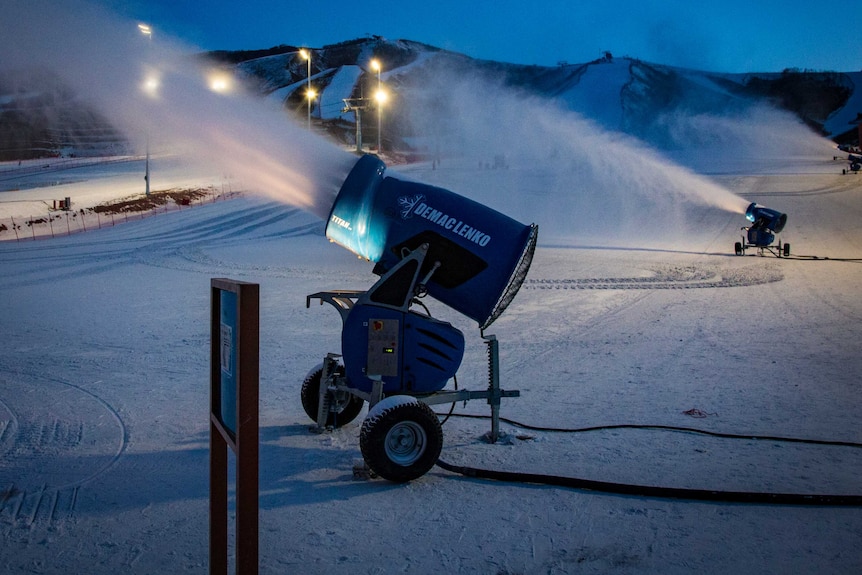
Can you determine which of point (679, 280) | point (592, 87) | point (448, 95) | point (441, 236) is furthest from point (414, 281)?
point (592, 87)

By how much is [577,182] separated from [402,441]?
4356cm

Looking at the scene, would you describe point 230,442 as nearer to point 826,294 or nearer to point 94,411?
point 94,411

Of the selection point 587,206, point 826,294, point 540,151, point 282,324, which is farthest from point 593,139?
point 282,324

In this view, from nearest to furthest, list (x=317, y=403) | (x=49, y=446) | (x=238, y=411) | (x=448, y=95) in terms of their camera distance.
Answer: (x=238, y=411) < (x=49, y=446) < (x=317, y=403) < (x=448, y=95)

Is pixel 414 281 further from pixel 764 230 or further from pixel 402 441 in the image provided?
pixel 764 230

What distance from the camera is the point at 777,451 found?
21.9ft

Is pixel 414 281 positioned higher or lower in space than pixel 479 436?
higher

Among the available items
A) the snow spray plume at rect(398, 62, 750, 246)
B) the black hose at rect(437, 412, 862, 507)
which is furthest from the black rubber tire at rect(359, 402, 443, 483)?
the snow spray plume at rect(398, 62, 750, 246)

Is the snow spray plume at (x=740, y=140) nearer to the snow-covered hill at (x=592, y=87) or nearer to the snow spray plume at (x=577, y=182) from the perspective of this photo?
the snow-covered hill at (x=592, y=87)

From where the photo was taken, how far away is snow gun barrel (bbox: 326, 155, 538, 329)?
638 cm

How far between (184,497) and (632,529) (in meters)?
3.36

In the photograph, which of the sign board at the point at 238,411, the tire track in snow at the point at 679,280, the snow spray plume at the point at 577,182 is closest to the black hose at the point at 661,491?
the sign board at the point at 238,411

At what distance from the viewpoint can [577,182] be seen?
4766cm

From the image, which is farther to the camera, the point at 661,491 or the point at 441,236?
the point at 441,236
